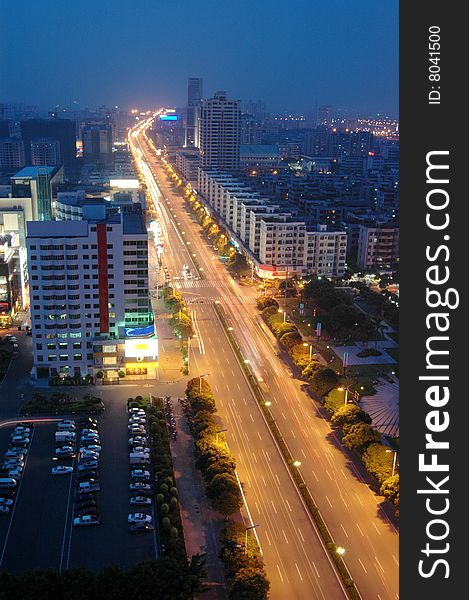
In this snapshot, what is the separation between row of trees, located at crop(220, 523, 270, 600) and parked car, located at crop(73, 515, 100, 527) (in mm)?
2149

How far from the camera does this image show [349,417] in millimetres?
13172

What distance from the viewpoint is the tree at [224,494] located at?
10641 mm

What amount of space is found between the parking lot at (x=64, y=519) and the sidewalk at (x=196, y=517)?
612mm

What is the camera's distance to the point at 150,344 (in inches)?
639

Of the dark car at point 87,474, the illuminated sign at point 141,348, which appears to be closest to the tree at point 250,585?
the dark car at point 87,474

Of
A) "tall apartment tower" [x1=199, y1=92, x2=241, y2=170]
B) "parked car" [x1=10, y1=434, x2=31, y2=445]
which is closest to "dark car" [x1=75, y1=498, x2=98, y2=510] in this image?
"parked car" [x1=10, y1=434, x2=31, y2=445]

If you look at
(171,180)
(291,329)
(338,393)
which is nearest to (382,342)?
(291,329)

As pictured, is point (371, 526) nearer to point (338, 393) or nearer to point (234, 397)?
point (338, 393)

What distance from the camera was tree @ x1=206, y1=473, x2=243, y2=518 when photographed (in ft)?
34.9

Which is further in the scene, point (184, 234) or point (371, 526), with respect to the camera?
point (184, 234)

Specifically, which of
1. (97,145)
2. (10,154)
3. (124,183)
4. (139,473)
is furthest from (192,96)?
(139,473)

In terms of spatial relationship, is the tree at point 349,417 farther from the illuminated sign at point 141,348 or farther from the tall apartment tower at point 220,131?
the tall apartment tower at point 220,131

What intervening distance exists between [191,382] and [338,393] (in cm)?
336

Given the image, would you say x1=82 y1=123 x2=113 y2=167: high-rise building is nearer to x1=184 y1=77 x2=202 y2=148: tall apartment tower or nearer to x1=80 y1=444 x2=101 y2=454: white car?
x1=184 y1=77 x2=202 y2=148: tall apartment tower
